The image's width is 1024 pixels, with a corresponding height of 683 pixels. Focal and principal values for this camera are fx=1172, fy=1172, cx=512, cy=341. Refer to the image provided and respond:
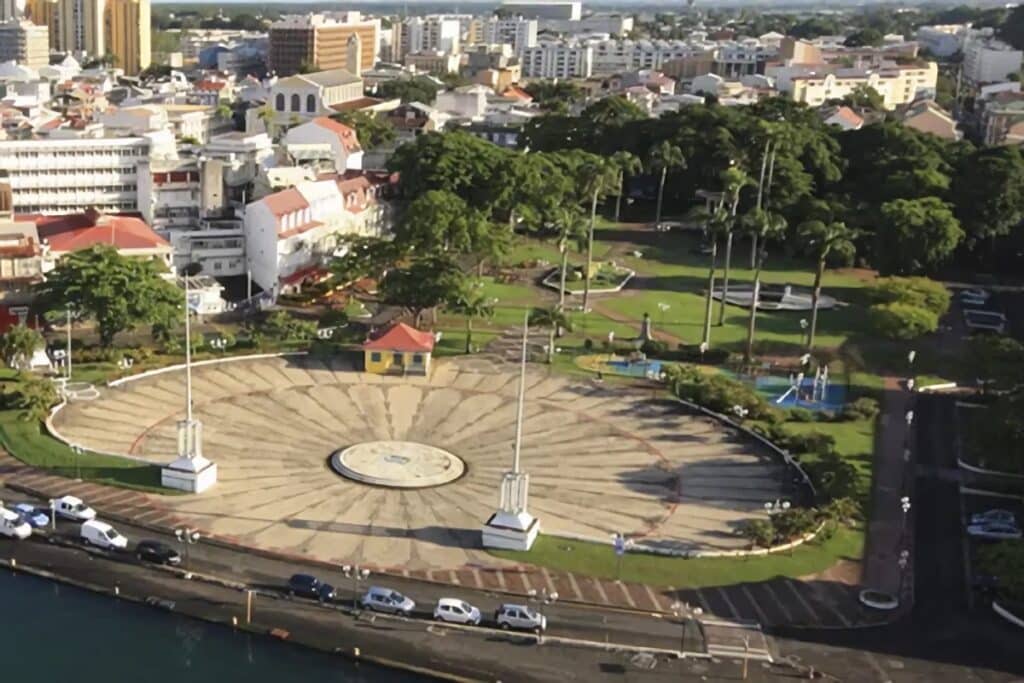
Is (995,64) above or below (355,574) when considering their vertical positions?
above

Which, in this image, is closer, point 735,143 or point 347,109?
point 735,143

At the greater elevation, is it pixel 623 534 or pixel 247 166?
pixel 247 166

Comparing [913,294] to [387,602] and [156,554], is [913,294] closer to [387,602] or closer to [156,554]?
[387,602]

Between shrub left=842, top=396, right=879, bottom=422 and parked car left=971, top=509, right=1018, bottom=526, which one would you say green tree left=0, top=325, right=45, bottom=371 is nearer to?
shrub left=842, top=396, right=879, bottom=422

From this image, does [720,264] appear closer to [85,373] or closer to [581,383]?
[581,383]

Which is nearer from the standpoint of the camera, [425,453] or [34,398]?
[425,453]

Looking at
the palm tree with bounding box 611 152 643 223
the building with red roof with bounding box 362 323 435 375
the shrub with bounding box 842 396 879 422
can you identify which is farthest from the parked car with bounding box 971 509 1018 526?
the palm tree with bounding box 611 152 643 223

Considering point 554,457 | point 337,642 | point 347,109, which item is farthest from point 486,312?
point 347,109

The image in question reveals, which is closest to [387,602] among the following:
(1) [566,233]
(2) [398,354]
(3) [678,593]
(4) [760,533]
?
(3) [678,593]
